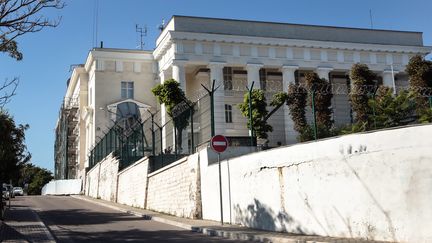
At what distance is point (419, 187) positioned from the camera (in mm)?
9516

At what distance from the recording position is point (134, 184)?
28312 mm

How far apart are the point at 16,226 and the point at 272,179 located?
9.36 meters

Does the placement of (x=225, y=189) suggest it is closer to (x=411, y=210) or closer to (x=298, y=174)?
(x=298, y=174)

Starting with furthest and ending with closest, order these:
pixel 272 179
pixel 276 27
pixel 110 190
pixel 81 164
Answer: pixel 81 164 < pixel 276 27 < pixel 110 190 < pixel 272 179

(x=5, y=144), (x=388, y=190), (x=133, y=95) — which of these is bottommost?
(x=388, y=190)

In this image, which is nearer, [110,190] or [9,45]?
[9,45]

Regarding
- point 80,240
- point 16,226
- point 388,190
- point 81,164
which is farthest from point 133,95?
point 388,190

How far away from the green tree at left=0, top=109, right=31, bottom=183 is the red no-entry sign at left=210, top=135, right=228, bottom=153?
395 inches

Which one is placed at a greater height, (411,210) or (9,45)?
(9,45)

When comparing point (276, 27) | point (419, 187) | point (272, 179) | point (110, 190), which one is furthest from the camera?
point (276, 27)

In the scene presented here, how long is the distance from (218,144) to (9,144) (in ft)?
46.3

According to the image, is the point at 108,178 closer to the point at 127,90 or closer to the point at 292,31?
the point at 127,90

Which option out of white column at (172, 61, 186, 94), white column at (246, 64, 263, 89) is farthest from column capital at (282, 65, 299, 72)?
white column at (172, 61, 186, 94)

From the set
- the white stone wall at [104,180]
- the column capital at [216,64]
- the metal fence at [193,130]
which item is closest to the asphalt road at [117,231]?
the metal fence at [193,130]
